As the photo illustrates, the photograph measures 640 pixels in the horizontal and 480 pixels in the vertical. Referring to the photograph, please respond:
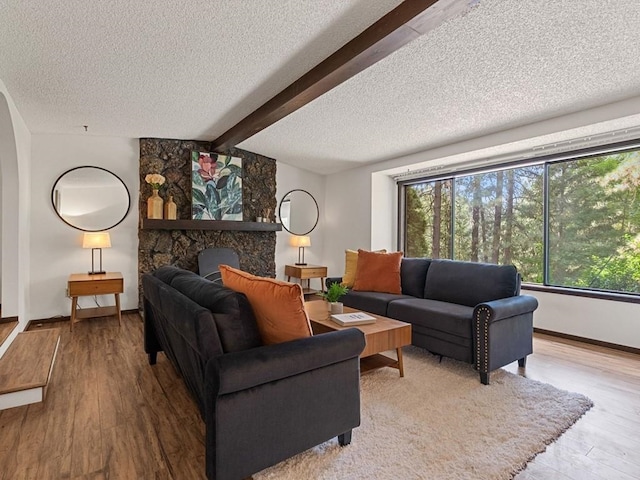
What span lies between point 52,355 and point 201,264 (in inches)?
96.5

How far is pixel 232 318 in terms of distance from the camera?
1680mm

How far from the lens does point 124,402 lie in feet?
7.70

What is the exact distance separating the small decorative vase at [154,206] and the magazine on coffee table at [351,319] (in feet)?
10.8

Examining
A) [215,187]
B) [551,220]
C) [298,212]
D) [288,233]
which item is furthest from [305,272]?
[551,220]

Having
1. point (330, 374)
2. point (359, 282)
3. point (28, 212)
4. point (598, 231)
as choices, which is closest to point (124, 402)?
point (330, 374)

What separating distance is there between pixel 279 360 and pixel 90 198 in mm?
4440

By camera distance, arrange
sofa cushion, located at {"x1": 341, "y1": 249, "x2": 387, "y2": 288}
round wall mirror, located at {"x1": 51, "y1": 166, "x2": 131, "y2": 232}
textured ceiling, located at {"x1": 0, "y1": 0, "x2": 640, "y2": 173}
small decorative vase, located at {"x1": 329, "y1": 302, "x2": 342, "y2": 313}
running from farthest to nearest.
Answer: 1. round wall mirror, located at {"x1": 51, "y1": 166, "x2": 131, "y2": 232}
2. sofa cushion, located at {"x1": 341, "y1": 249, "x2": 387, "y2": 288}
3. small decorative vase, located at {"x1": 329, "y1": 302, "x2": 342, "y2": 313}
4. textured ceiling, located at {"x1": 0, "y1": 0, "x2": 640, "y2": 173}

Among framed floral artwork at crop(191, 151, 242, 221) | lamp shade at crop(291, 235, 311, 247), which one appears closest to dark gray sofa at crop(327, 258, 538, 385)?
lamp shade at crop(291, 235, 311, 247)

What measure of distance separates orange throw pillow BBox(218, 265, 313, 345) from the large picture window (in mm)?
3678

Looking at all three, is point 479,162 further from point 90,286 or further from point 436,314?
point 90,286

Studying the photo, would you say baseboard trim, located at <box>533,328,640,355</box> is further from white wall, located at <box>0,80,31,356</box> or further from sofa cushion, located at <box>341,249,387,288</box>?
white wall, located at <box>0,80,31,356</box>

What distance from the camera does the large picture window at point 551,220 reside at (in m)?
3.62

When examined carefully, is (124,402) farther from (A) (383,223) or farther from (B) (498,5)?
(A) (383,223)

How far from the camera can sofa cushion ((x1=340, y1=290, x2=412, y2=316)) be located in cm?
353
